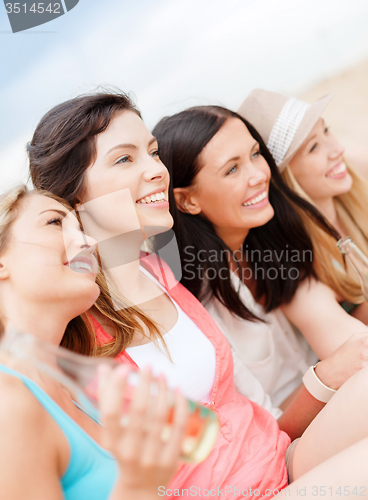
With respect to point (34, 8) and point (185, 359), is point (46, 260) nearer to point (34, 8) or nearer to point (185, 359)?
point (185, 359)

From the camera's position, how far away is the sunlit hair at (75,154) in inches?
27.2

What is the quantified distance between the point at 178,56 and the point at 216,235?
0.45 meters

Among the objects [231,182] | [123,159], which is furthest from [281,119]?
[123,159]

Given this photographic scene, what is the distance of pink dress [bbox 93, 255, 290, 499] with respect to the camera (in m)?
0.65

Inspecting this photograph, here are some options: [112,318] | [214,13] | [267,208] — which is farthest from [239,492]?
[214,13]

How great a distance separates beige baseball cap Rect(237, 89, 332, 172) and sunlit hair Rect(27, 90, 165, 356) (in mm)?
515

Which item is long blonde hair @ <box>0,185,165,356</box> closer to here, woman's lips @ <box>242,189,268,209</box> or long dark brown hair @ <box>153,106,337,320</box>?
long dark brown hair @ <box>153,106,337,320</box>

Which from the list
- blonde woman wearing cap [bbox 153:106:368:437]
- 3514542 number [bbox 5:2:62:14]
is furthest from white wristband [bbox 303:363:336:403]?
3514542 number [bbox 5:2:62:14]

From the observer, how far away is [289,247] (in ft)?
3.62

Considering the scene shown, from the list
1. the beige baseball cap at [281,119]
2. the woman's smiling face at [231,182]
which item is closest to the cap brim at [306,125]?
the beige baseball cap at [281,119]

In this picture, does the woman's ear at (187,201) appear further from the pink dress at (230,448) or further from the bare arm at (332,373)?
the bare arm at (332,373)

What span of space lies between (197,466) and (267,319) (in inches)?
18.1

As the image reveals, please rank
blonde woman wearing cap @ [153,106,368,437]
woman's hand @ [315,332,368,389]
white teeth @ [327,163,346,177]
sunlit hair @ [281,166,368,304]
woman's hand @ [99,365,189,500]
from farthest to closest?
white teeth @ [327,163,346,177] < sunlit hair @ [281,166,368,304] < blonde woman wearing cap @ [153,106,368,437] < woman's hand @ [315,332,368,389] < woman's hand @ [99,365,189,500]

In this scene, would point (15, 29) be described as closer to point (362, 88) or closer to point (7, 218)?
point (7, 218)
